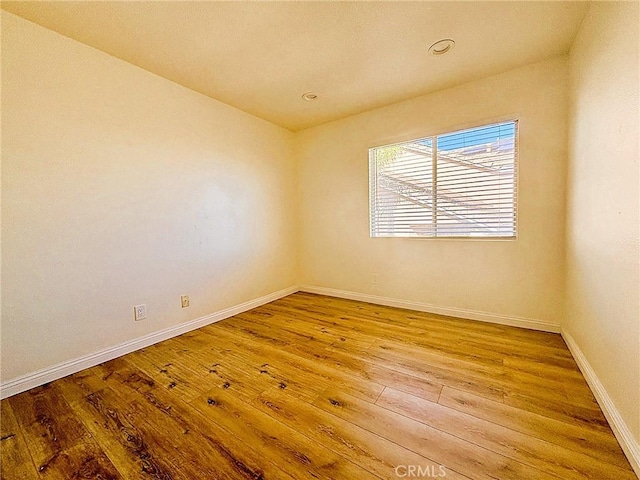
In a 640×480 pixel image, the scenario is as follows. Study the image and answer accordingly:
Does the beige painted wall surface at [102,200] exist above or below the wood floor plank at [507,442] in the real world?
above

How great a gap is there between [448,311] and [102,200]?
11.2 feet

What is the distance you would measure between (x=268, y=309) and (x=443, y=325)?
6.55 ft

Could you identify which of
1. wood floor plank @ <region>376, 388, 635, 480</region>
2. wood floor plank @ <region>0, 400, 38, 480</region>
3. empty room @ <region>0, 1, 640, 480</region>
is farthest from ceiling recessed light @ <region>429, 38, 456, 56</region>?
wood floor plank @ <region>0, 400, 38, 480</region>

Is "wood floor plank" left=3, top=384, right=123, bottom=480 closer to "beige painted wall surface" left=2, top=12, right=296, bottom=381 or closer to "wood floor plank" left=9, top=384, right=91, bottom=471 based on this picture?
"wood floor plank" left=9, top=384, right=91, bottom=471

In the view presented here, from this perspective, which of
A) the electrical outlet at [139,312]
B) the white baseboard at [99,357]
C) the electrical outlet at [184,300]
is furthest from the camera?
the electrical outlet at [184,300]

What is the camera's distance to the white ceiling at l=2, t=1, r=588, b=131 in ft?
5.52

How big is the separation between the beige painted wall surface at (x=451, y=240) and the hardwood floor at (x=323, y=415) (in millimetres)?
564

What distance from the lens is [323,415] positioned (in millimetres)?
1411

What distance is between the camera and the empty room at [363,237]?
1.24 m

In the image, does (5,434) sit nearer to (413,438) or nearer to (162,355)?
(162,355)

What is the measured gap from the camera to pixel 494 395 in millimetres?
1539

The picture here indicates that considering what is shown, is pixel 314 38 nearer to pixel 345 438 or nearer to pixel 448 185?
pixel 448 185

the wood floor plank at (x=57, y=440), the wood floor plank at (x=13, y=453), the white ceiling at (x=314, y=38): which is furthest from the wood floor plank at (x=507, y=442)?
the white ceiling at (x=314, y=38)

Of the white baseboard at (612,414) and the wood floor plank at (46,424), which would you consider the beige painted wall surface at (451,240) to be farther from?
the wood floor plank at (46,424)
